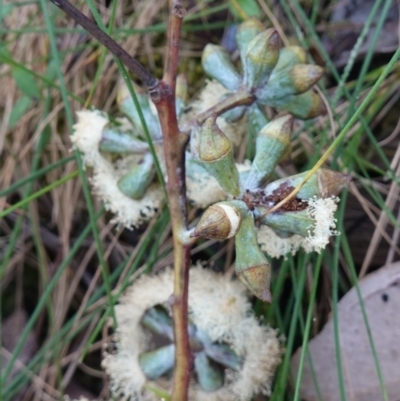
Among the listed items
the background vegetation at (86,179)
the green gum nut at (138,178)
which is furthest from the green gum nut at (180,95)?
the background vegetation at (86,179)

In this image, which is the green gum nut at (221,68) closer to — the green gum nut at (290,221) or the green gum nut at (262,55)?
the green gum nut at (262,55)

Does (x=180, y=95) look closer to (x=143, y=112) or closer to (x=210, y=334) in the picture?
(x=143, y=112)

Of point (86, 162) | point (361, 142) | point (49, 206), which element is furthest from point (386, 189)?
point (49, 206)

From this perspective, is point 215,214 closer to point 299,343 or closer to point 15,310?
point 299,343

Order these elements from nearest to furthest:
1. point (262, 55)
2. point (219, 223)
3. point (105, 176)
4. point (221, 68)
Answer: point (219, 223)
point (262, 55)
point (221, 68)
point (105, 176)

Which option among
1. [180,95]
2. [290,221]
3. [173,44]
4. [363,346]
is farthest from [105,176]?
[363,346]

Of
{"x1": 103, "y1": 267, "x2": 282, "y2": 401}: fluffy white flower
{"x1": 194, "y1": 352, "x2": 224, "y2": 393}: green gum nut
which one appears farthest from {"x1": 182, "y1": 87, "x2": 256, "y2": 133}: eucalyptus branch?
{"x1": 194, "y1": 352, "x2": 224, "y2": 393}: green gum nut

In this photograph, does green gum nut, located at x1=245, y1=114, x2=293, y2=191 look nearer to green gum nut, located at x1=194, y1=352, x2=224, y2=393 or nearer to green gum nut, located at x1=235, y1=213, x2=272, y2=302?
green gum nut, located at x1=235, y1=213, x2=272, y2=302
